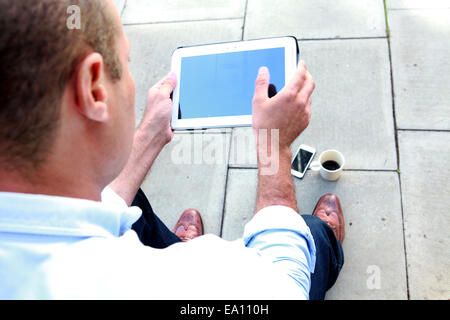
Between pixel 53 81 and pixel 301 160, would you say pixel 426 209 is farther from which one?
pixel 53 81

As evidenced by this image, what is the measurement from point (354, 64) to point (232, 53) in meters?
1.39

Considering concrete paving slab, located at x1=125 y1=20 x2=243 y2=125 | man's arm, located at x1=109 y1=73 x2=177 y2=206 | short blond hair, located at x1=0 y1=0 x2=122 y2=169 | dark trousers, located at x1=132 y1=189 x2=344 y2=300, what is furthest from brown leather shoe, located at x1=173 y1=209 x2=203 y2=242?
short blond hair, located at x1=0 y1=0 x2=122 y2=169

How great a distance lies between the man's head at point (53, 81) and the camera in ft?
2.38

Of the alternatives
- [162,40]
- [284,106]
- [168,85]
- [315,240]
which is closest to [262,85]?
[284,106]

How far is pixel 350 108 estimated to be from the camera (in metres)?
2.59

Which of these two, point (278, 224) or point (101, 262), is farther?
point (278, 224)

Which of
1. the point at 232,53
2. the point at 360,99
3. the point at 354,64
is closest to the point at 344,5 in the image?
the point at 354,64

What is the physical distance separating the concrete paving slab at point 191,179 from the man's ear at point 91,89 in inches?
64.1

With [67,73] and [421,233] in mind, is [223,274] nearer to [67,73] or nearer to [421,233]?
[67,73]

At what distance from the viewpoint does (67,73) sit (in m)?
0.78

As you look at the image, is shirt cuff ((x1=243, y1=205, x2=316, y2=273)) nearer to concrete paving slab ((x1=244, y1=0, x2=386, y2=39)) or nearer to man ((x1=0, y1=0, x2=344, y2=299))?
man ((x1=0, y1=0, x2=344, y2=299))

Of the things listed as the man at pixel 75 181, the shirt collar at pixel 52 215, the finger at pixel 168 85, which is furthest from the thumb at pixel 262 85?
the shirt collar at pixel 52 215

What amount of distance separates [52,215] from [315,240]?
128 cm

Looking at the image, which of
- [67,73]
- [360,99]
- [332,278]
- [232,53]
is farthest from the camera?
[360,99]
